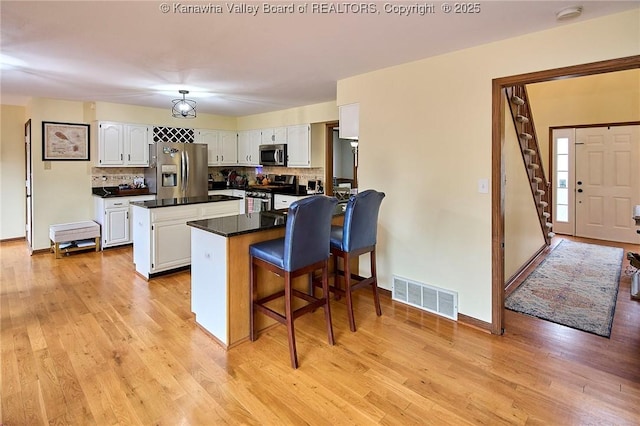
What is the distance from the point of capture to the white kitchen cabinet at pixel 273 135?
6.20m

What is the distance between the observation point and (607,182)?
6266mm

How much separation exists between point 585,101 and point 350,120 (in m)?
5.19

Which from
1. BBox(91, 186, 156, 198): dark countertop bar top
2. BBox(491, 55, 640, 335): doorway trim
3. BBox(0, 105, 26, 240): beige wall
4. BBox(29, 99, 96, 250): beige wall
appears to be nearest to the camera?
BBox(491, 55, 640, 335): doorway trim

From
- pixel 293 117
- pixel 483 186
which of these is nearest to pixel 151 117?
pixel 293 117

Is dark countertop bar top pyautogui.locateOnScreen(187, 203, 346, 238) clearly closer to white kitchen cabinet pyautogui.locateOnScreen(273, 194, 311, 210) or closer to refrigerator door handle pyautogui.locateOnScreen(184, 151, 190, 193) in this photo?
white kitchen cabinet pyautogui.locateOnScreen(273, 194, 311, 210)

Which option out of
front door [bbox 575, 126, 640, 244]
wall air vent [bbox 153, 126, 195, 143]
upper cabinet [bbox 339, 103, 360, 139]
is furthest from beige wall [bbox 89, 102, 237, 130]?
front door [bbox 575, 126, 640, 244]

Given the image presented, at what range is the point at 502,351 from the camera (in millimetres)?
2623

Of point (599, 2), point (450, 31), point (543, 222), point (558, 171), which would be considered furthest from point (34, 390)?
point (558, 171)

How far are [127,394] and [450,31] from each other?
10.6ft

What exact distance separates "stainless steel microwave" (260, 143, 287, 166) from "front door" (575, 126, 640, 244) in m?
5.44

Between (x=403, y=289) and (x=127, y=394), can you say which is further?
(x=403, y=289)

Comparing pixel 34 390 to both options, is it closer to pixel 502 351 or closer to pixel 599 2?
pixel 502 351

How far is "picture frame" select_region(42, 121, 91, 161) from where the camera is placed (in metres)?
5.34

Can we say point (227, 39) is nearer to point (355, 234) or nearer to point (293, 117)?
point (355, 234)
